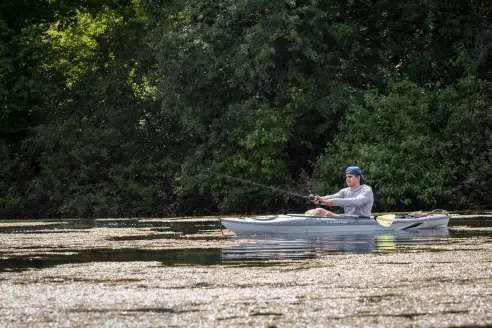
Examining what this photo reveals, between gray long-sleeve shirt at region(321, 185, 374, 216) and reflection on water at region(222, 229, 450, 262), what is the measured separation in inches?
18.2

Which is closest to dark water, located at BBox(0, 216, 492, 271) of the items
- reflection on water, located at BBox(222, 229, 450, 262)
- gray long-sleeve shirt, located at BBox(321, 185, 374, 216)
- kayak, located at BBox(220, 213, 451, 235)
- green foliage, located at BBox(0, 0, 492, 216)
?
reflection on water, located at BBox(222, 229, 450, 262)

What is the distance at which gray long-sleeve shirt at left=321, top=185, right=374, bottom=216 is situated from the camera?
18906 mm

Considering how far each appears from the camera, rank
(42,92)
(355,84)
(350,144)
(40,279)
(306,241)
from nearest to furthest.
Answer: (40,279) < (306,241) < (350,144) < (355,84) < (42,92)

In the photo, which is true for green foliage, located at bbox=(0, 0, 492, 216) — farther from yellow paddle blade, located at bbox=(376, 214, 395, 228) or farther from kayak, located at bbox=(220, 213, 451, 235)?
yellow paddle blade, located at bbox=(376, 214, 395, 228)

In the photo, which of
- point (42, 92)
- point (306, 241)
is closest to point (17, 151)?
point (42, 92)

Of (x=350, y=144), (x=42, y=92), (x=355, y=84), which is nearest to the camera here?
(x=350, y=144)

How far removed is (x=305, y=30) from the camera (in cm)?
3259

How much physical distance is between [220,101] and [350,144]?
4438mm

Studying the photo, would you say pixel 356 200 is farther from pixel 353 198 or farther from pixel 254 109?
pixel 254 109

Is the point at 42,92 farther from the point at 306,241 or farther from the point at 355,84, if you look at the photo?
the point at 306,241

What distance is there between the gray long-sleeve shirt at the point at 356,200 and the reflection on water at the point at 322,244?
462mm

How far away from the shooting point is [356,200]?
18938 millimetres

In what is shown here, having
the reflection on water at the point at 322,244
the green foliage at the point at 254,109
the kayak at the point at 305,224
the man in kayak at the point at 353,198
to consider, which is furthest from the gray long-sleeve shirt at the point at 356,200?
the green foliage at the point at 254,109

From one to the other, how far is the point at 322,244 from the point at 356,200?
260cm
